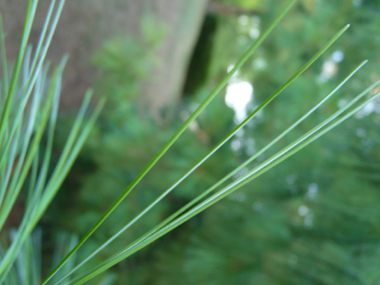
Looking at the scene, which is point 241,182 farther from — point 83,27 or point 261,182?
point 83,27

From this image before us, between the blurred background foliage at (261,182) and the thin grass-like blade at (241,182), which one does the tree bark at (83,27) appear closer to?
the blurred background foliage at (261,182)

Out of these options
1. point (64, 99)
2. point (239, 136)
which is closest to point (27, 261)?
point (239, 136)

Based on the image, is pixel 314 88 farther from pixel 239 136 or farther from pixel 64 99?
pixel 64 99

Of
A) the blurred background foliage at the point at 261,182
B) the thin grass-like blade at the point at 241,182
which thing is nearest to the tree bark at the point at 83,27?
the blurred background foliage at the point at 261,182

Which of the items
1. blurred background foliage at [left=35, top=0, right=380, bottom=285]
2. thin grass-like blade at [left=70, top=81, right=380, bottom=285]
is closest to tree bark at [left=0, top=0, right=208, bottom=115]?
blurred background foliage at [left=35, top=0, right=380, bottom=285]

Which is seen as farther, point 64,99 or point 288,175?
point 64,99

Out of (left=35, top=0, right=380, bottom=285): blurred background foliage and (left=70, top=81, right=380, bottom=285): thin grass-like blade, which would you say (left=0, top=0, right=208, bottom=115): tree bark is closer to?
(left=35, top=0, right=380, bottom=285): blurred background foliage

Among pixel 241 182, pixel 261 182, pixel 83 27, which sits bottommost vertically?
pixel 241 182

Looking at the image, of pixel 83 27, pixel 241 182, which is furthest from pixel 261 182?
pixel 83 27
